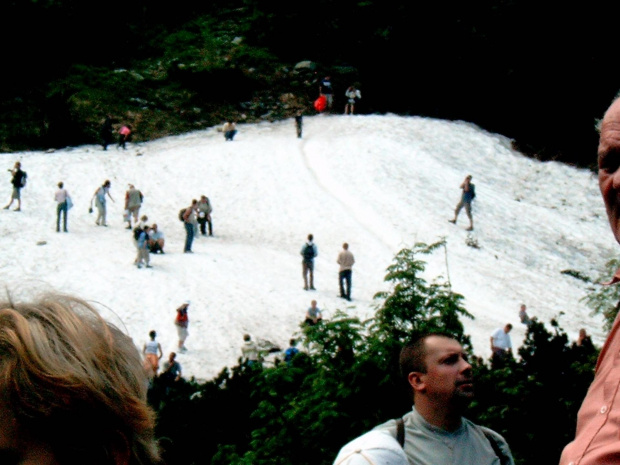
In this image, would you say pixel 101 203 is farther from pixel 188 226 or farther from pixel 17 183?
pixel 188 226

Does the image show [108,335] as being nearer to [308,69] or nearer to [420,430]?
[420,430]

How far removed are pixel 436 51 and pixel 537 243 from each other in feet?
50.0

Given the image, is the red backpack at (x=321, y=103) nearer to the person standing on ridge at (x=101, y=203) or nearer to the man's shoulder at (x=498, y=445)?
the person standing on ridge at (x=101, y=203)

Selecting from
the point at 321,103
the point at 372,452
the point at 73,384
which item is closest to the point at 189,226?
the point at 321,103

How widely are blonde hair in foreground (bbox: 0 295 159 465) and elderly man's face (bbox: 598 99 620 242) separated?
1179 millimetres

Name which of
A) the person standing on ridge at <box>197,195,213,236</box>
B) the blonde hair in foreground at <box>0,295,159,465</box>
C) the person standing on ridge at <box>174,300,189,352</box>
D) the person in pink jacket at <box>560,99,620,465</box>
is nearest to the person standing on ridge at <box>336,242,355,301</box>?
the person standing on ridge at <box>174,300,189,352</box>

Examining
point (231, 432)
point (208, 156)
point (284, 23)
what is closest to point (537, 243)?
point (208, 156)

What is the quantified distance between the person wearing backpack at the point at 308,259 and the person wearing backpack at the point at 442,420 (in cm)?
2072

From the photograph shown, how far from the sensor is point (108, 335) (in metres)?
2.28

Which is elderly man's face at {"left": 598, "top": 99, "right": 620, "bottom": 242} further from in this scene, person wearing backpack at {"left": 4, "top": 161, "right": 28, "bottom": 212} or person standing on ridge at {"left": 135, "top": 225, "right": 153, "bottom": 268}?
person wearing backpack at {"left": 4, "top": 161, "right": 28, "bottom": 212}

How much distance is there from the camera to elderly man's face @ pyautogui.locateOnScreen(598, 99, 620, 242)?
2100 mm

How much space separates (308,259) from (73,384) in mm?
23436

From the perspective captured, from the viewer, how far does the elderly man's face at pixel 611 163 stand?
2100 millimetres

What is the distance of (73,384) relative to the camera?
83.4 inches
